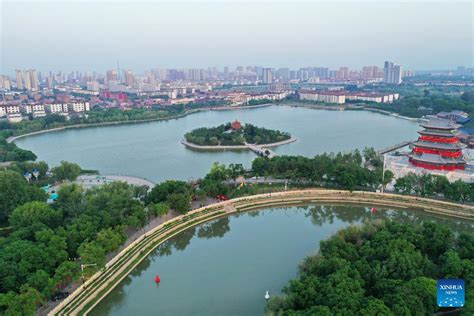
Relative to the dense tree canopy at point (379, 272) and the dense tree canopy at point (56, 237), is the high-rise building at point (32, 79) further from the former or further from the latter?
the dense tree canopy at point (379, 272)

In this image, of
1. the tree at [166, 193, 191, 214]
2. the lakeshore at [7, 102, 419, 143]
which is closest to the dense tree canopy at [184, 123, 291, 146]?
the tree at [166, 193, 191, 214]

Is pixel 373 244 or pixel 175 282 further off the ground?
pixel 373 244

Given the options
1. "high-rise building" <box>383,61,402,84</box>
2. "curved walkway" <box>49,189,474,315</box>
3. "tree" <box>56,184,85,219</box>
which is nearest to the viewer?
"curved walkway" <box>49,189,474,315</box>

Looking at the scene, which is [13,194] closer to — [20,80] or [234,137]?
[234,137]

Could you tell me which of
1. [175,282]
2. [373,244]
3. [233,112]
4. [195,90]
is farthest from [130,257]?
[195,90]

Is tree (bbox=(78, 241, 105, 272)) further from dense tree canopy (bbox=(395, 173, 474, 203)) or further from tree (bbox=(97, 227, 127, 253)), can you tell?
dense tree canopy (bbox=(395, 173, 474, 203))

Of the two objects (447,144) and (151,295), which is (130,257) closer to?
(151,295)

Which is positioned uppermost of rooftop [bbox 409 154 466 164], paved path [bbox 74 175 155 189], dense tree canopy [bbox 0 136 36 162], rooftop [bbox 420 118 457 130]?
rooftop [bbox 420 118 457 130]
